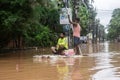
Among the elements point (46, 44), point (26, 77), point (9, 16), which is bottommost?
point (46, 44)

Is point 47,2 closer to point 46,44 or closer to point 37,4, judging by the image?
point 37,4

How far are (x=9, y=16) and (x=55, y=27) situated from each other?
3308 centimetres

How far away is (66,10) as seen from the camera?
91.8ft

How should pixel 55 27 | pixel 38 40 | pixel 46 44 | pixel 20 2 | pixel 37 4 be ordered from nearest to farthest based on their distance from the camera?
pixel 20 2 < pixel 37 4 < pixel 38 40 < pixel 46 44 < pixel 55 27

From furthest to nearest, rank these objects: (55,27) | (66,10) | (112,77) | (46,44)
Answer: (55,27)
(46,44)
(66,10)
(112,77)

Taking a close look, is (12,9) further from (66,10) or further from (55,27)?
(55,27)

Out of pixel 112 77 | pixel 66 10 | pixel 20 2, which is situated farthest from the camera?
pixel 66 10

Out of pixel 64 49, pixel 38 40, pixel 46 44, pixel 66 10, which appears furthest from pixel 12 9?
pixel 46 44

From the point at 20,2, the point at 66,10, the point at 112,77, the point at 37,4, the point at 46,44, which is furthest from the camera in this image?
the point at 46,44

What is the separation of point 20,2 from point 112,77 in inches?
491

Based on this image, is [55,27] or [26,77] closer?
[26,77]

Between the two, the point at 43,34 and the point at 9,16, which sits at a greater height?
the point at 9,16

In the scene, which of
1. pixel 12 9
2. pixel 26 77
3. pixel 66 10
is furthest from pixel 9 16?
pixel 26 77

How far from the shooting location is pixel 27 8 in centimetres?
2195
